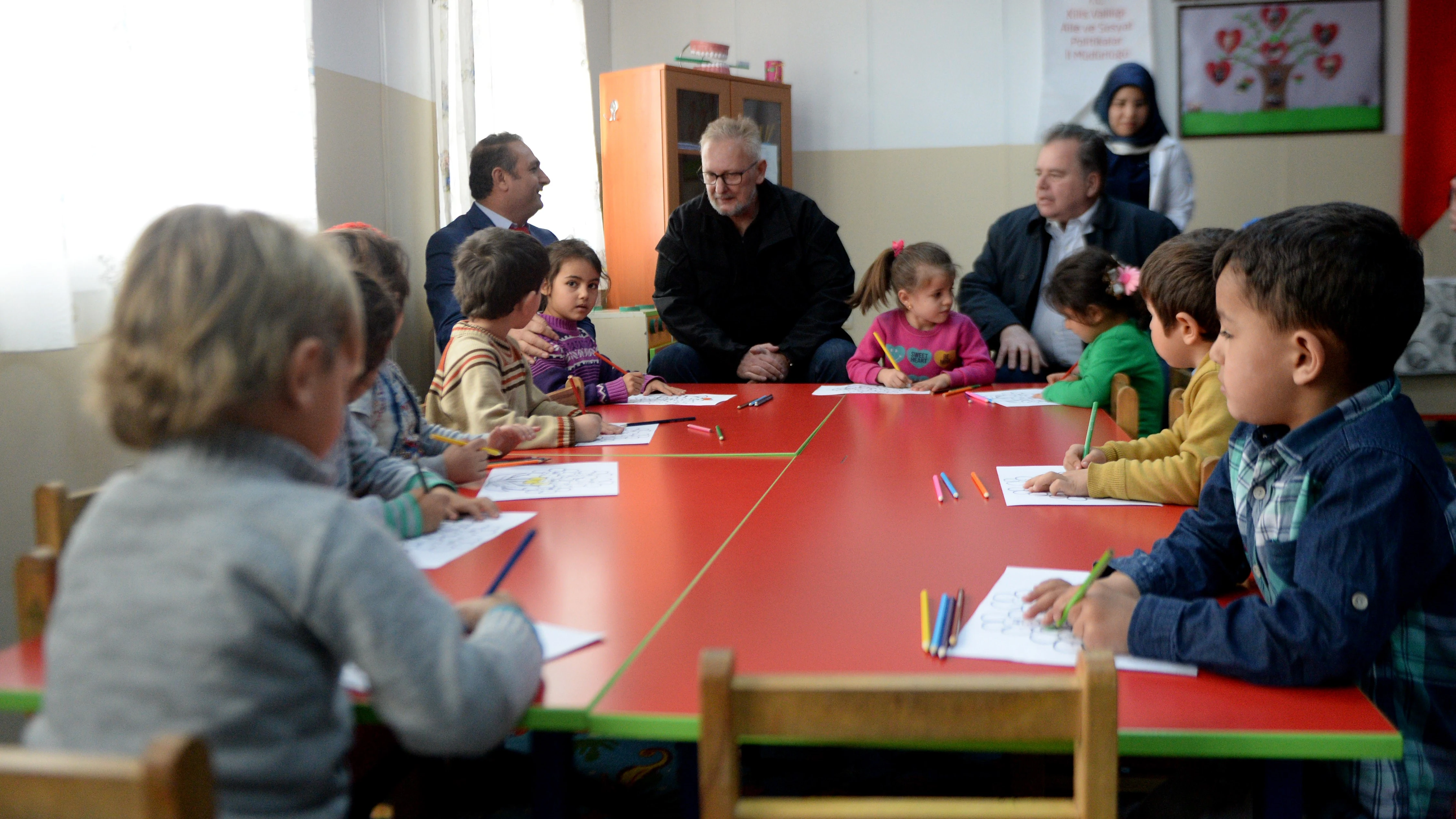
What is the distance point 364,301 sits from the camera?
1.40m

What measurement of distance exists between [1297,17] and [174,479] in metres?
5.70

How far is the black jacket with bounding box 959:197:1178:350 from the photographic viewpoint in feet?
11.8

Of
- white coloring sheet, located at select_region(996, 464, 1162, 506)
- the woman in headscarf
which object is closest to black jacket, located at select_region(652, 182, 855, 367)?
the woman in headscarf

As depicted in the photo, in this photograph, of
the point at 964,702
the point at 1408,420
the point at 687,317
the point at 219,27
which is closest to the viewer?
the point at 964,702

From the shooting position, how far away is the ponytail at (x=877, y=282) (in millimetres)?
3402

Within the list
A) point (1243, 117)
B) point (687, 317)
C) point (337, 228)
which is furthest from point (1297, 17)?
point (337, 228)

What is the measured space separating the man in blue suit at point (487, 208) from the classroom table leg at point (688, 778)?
2.54 m

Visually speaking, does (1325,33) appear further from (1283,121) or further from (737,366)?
(737,366)

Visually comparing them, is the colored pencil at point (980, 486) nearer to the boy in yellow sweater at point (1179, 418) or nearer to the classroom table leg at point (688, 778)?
the boy in yellow sweater at point (1179, 418)

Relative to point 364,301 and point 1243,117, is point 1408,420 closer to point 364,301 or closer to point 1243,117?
point 364,301

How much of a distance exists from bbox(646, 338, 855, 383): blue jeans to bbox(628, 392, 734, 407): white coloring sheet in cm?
60

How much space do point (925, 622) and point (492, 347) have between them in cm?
145

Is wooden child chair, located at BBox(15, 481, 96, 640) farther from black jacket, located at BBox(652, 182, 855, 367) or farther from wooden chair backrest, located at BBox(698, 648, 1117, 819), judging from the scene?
black jacket, located at BBox(652, 182, 855, 367)

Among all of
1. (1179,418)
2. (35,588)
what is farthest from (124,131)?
(1179,418)
